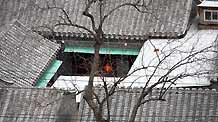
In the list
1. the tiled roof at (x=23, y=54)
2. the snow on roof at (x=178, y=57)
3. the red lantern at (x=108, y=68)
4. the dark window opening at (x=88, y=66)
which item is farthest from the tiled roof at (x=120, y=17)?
the tiled roof at (x=23, y=54)

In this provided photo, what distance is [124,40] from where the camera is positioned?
2225 cm

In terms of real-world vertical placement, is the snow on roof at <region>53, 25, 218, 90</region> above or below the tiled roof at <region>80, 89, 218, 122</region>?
below

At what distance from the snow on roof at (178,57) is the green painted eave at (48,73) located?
279cm

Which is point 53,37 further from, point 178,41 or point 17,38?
point 178,41

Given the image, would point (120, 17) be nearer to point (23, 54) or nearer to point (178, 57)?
point (178, 57)

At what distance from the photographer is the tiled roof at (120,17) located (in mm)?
22109

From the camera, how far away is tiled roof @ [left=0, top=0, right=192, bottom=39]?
22.1 meters

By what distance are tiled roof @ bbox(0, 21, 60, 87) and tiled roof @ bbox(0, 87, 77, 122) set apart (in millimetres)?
878

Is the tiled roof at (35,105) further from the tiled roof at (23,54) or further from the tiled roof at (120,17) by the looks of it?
the tiled roof at (120,17)

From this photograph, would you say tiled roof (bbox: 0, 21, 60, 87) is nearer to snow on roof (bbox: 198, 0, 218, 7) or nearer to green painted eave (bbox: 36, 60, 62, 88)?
green painted eave (bbox: 36, 60, 62, 88)

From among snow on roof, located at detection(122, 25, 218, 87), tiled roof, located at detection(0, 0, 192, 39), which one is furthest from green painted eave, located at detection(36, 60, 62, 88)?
snow on roof, located at detection(122, 25, 218, 87)

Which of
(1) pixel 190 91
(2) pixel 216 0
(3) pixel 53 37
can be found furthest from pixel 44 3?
(1) pixel 190 91

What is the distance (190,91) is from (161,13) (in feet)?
20.9

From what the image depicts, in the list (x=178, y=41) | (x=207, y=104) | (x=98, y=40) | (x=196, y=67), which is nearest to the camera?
(x=98, y=40)
